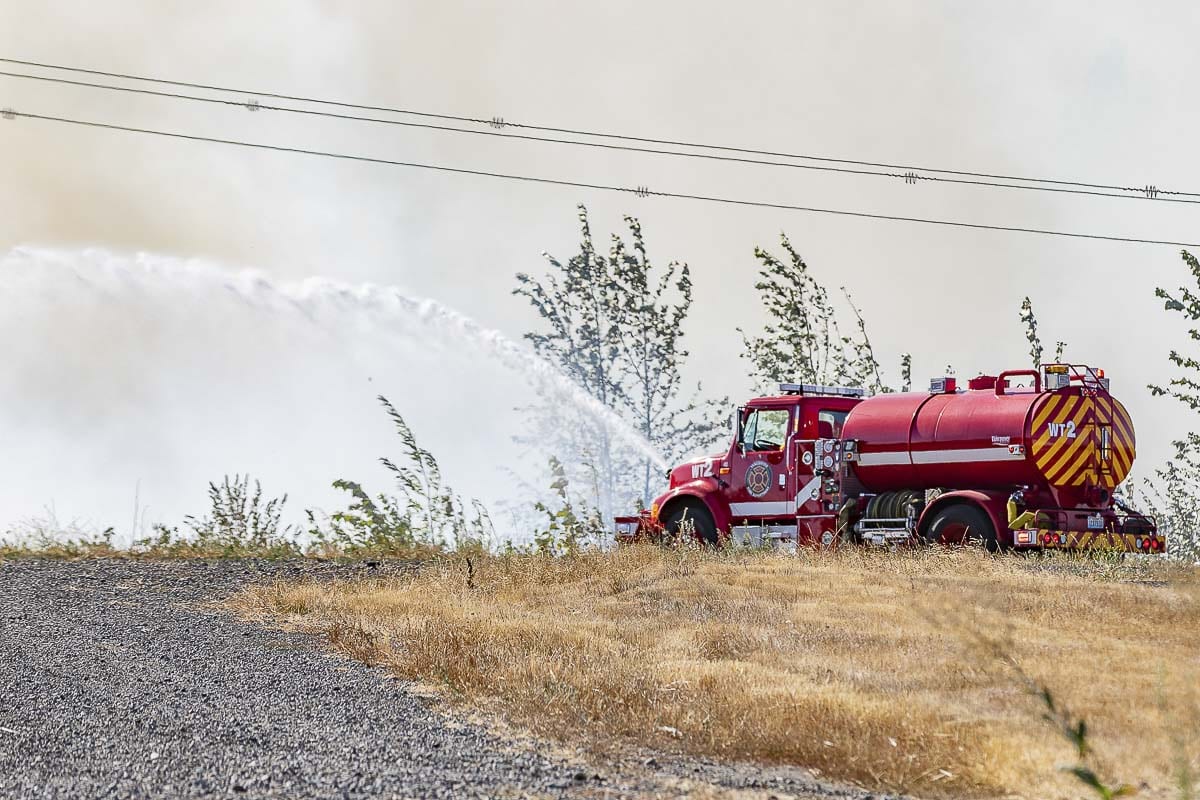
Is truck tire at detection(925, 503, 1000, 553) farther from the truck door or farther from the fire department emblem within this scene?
the fire department emblem

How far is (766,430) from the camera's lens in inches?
737

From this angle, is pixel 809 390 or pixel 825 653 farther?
pixel 809 390

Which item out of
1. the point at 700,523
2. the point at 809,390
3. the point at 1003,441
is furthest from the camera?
the point at 700,523

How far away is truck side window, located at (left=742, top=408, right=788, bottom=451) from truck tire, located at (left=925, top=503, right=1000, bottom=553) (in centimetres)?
239

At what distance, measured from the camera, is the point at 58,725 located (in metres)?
7.68

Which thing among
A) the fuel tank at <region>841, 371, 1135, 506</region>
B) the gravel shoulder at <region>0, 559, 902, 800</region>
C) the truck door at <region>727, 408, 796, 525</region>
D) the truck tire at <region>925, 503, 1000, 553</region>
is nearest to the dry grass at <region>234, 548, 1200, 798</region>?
the gravel shoulder at <region>0, 559, 902, 800</region>

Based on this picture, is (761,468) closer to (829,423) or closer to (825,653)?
(829,423)

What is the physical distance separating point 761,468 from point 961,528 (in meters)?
2.79

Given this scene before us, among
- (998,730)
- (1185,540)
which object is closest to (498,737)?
(998,730)

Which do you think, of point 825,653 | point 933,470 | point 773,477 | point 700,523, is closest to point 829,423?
point 773,477

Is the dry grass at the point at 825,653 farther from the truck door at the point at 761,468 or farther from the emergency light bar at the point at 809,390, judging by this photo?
the emergency light bar at the point at 809,390

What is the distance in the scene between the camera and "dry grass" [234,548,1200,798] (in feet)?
21.6

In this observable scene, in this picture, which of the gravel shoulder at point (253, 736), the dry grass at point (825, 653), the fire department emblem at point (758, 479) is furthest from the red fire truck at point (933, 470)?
the gravel shoulder at point (253, 736)

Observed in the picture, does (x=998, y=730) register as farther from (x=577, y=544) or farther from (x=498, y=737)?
(x=577, y=544)
